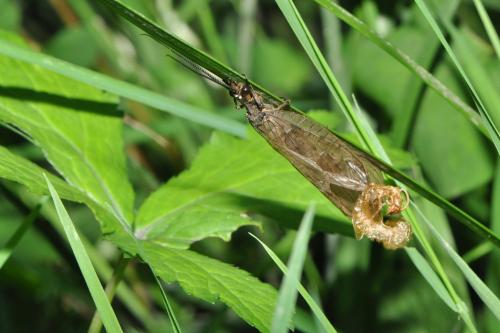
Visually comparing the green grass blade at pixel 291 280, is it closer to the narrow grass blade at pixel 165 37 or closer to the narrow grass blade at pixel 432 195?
the narrow grass blade at pixel 432 195

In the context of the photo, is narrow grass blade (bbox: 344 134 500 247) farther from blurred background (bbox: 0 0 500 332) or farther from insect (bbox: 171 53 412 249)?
blurred background (bbox: 0 0 500 332)

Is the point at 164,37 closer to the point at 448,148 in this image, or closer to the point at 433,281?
the point at 433,281

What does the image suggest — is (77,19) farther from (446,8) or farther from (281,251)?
(446,8)

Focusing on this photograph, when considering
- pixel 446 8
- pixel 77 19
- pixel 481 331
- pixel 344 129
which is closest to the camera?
pixel 446 8

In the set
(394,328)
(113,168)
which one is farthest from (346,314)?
(113,168)

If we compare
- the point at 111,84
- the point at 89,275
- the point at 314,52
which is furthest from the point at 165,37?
the point at 89,275

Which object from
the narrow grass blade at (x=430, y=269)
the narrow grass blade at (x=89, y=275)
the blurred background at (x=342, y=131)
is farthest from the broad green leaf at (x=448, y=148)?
the narrow grass blade at (x=89, y=275)
